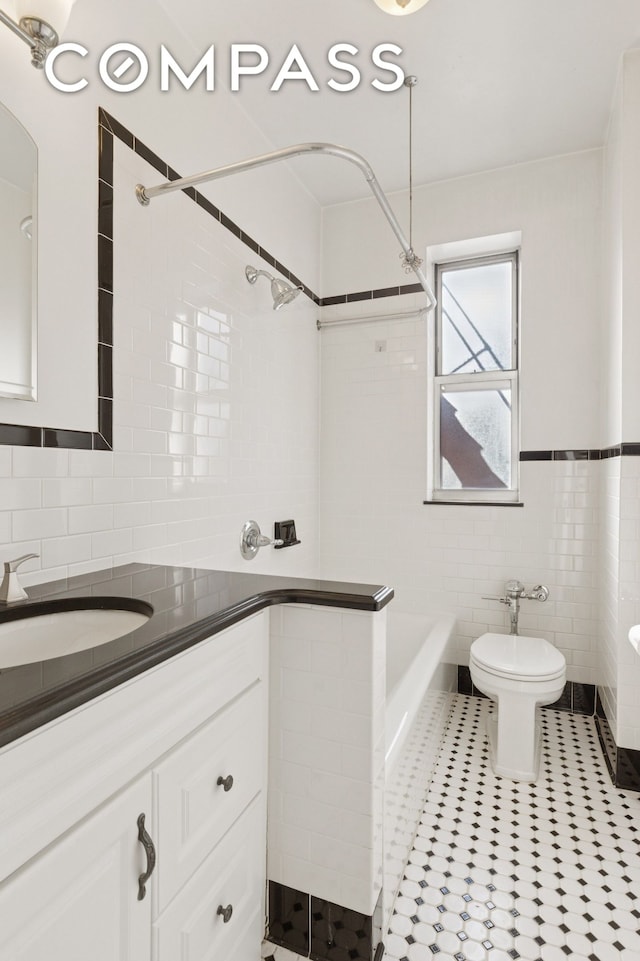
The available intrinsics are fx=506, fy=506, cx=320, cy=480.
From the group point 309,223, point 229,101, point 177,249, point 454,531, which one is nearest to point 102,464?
point 177,249

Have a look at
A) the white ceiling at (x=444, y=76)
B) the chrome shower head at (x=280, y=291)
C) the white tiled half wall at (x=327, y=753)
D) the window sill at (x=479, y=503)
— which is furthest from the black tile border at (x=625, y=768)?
the white ceiling at (x=444, y=76)

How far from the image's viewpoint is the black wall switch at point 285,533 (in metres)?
2.46

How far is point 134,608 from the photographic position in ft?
3.52

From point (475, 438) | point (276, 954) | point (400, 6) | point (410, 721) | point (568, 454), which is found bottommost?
point (276, 954)

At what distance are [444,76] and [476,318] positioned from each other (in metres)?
1.18

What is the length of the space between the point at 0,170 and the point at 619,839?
2.57 metres

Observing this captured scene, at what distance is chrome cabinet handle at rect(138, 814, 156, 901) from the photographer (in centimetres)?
78

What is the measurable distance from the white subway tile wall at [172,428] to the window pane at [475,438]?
3.23 ft

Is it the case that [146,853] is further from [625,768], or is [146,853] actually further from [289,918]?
[625,768]

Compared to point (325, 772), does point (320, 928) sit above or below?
below

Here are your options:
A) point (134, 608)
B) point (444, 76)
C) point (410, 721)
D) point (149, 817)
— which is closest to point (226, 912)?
point (149, 817)

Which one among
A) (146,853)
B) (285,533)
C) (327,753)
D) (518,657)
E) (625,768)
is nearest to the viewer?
(146,853)

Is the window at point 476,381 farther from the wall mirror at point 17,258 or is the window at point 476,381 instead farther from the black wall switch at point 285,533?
the wall mirror at point 17,258

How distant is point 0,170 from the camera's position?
1118 millimetres
